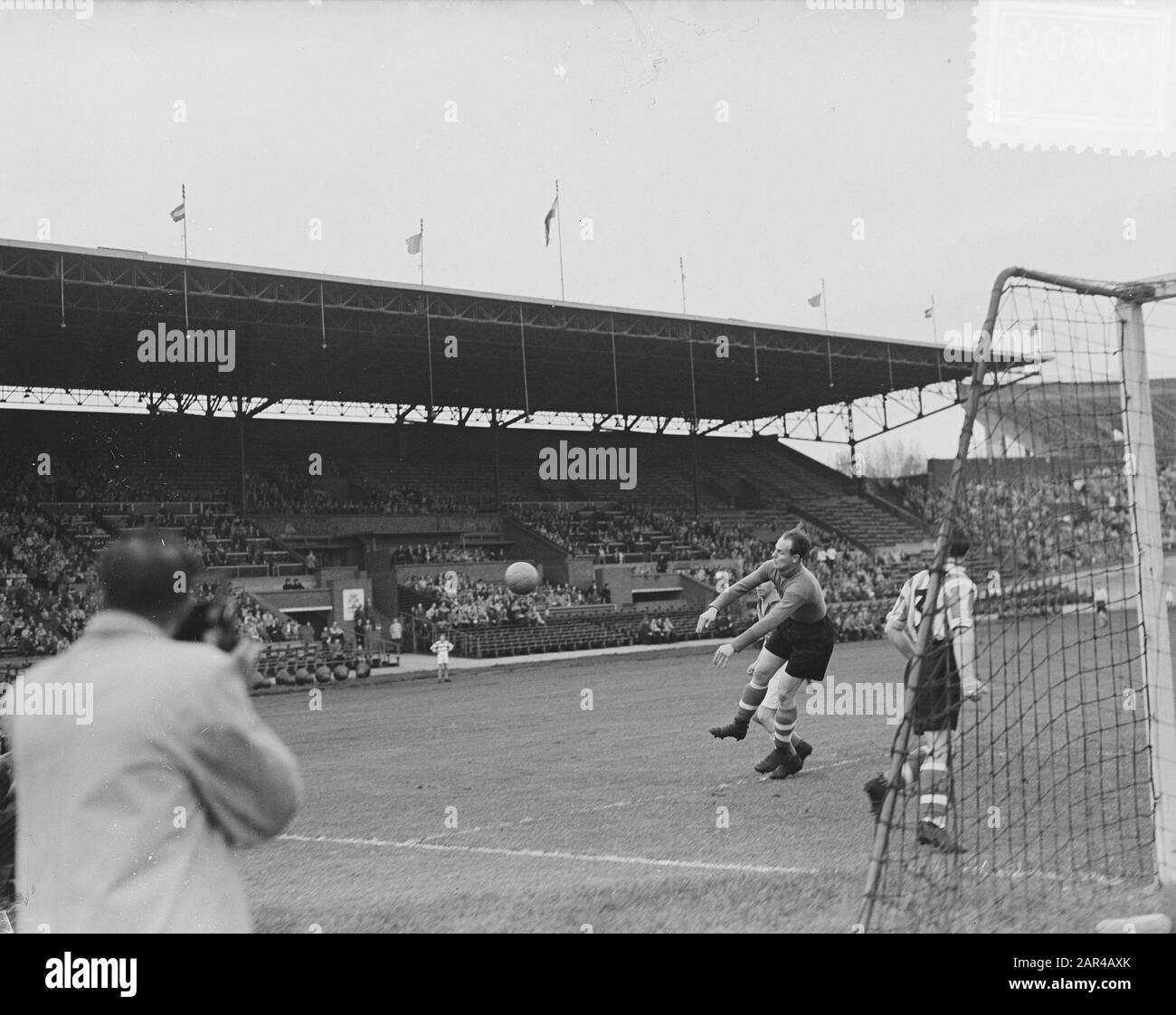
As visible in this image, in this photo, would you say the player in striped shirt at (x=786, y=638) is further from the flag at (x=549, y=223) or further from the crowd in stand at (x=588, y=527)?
the crowd in stand at (x=588, y=527)

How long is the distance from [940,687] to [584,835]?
254 cm

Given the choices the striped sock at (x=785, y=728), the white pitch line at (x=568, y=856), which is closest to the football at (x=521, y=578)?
the striped sock at (x=785, y=728)

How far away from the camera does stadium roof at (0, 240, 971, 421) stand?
2911 cm

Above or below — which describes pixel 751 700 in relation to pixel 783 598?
below

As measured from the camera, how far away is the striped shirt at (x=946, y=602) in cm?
662

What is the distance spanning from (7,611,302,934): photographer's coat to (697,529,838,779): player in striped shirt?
632 centimetres

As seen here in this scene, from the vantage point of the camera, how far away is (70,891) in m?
2.58

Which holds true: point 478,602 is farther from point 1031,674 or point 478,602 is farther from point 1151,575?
point 1151,575

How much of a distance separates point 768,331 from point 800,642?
3246cm

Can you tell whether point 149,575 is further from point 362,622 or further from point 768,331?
point 768,331

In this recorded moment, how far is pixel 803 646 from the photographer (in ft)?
30.2

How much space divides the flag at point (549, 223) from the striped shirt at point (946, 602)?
28.1 meters

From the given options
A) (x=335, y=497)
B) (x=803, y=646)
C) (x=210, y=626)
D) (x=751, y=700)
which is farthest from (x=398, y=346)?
(x=210, y=626)
